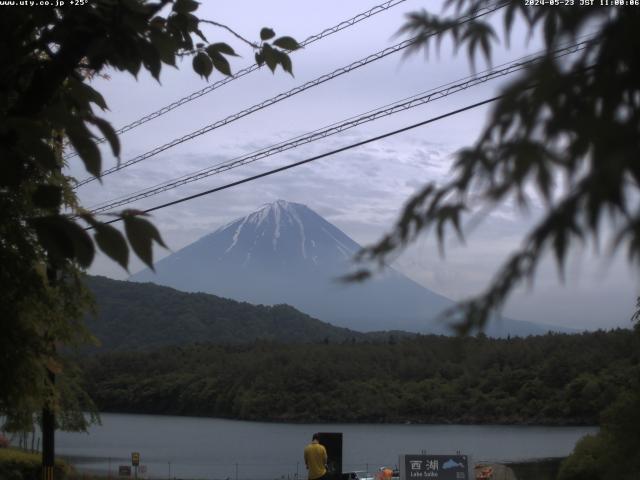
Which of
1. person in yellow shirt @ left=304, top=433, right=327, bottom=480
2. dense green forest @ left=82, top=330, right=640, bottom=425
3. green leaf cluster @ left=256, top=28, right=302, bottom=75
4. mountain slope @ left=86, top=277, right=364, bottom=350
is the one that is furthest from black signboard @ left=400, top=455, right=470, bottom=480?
mountain slope @ left=86, top=277, right=364, bottom=350

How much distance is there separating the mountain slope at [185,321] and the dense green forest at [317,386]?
2953 millimetres

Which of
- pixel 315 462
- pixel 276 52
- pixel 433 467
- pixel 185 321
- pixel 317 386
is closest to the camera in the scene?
pixel 276 52

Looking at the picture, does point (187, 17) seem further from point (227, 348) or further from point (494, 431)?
point (227, 348)

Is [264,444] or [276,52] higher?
[276,52]

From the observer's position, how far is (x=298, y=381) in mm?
63969

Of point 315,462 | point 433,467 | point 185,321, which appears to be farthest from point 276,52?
point 185,321

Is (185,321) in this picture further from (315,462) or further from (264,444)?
(315,462)

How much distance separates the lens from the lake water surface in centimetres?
4184

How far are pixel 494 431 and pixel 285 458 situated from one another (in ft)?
42.1

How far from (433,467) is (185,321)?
202ft

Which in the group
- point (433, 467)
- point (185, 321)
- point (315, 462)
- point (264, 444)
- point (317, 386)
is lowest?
point (264, 444)

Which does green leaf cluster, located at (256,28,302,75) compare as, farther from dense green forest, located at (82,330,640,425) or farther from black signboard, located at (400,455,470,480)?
dense green forest, located at (82,330,640,425)

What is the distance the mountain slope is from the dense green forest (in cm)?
295

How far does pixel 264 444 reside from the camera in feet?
182
